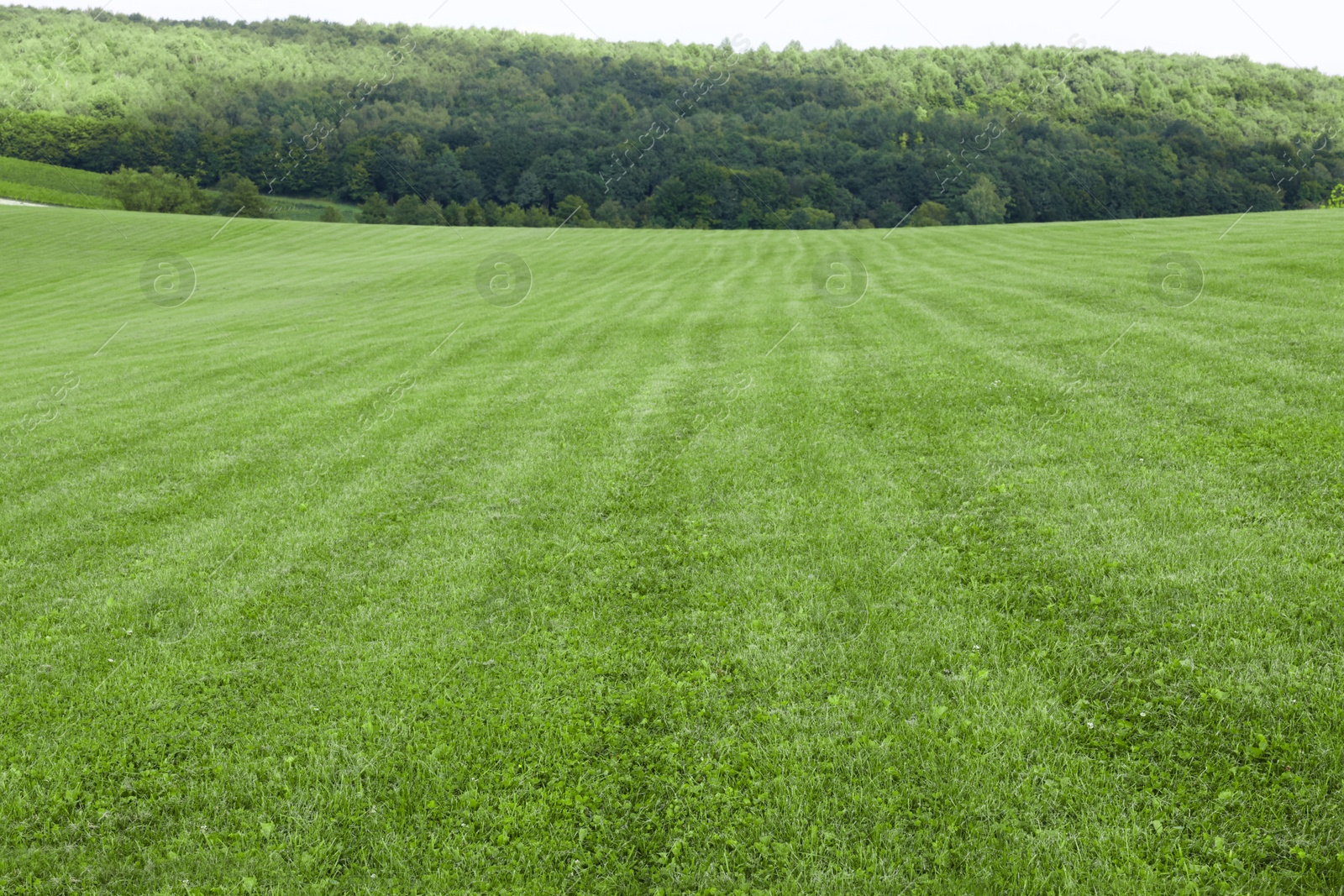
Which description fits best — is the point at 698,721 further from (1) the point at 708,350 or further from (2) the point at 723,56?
(2) the point at 723,56

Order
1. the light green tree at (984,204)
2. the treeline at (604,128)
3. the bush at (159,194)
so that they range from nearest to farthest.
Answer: the bush at (159,194)
the treeline at (604,128)
the light green tree at (984,204)

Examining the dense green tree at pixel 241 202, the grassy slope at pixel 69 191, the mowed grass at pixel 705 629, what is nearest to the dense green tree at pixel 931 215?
the grassy slope at pixel 69 191

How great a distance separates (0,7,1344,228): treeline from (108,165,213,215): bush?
29.9ft

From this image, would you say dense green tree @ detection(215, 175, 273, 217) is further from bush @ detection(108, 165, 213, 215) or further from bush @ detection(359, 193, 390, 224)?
bush @ detection(359, 193, 390, 224)

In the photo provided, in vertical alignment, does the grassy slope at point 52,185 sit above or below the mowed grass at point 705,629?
above

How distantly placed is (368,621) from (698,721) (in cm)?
348

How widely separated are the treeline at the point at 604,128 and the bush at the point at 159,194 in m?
9.13

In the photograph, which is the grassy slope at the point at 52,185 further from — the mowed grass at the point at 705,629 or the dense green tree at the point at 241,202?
the mowed grass at the point at 705,629

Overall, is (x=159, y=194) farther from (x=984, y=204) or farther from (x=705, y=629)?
(x=705, y=629)

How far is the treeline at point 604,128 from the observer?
77.1 meters

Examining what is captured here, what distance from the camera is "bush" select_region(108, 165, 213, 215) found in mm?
76438

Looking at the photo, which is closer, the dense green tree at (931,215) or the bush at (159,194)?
the bush at (159,194)

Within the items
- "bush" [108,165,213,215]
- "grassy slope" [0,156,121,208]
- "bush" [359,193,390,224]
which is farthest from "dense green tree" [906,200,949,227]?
"grassy slope" [0,156,121,208]

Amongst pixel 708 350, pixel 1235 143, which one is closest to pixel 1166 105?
pixel 1235 143
